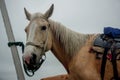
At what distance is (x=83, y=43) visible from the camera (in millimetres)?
2598

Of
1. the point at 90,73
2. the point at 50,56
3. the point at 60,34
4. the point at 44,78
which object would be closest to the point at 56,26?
the point at 60,34

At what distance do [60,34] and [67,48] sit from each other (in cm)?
15

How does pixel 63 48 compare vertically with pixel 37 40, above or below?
below

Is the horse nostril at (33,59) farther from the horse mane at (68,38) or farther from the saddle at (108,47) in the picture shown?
the saddle at (108,47)

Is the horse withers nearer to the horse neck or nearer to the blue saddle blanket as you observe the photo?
the horse neck

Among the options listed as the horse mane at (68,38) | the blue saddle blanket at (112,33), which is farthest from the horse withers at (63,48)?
the blue saddle blanket at (112,33)

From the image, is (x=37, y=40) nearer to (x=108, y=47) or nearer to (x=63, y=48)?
(x=63, y=48)

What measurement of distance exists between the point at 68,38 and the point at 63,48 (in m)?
0.11

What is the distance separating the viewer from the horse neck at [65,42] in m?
2.62

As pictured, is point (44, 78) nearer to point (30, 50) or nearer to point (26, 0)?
point (26, 0)

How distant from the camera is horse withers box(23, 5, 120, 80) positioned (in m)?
2.35

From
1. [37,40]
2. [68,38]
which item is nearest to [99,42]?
[68,38]

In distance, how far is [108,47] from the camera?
237cm

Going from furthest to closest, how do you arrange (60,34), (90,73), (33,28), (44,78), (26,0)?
(44,78) < (26,0) < (60,34) < (33,28) < (90,73)
